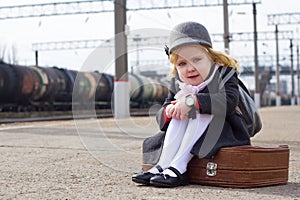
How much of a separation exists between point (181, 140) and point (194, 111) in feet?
0.73

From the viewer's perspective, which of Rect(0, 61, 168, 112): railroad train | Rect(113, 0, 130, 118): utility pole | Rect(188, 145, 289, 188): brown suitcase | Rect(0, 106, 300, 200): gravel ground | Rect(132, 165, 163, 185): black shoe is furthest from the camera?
Rect(0, 61, 168, 112): railroad train

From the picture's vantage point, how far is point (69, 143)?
24.6ft

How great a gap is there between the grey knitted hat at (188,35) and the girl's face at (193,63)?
0.05 metres

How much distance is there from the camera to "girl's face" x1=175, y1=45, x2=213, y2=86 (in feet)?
11.5

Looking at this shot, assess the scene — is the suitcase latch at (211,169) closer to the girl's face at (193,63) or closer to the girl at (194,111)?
the girl at (194,111)

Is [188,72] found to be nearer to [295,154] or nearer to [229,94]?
[229,94]

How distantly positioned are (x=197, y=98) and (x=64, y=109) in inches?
1004

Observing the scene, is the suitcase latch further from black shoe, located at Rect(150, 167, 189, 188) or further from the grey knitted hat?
the grey knitted hat

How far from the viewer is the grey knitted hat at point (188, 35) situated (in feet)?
11.3

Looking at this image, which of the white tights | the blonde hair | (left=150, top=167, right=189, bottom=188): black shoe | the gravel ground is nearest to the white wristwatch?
the white tights

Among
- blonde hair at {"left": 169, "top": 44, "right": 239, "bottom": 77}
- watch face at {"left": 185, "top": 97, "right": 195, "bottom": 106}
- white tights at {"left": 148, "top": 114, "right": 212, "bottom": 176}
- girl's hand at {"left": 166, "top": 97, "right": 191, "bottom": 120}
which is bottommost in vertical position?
white tights at {"left": 148, "top": 114, "right": 212, "bottom": 176}

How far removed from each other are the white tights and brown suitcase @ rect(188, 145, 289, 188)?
0.14 metres

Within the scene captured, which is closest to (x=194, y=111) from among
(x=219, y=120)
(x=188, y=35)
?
(x=219, y=120)

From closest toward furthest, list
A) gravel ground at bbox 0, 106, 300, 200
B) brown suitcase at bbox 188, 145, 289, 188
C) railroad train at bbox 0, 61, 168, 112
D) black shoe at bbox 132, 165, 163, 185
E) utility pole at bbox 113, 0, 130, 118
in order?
gravel ground at bbox 0, 106, 300, 200, brown suitcase at bbox 188, 145, 289, 188, black shoe at bbox 132, 165, 163, 185, utility pole at bbox 113, 0, 130, 118, railroad train at bbox 0, 61, 168, 112
